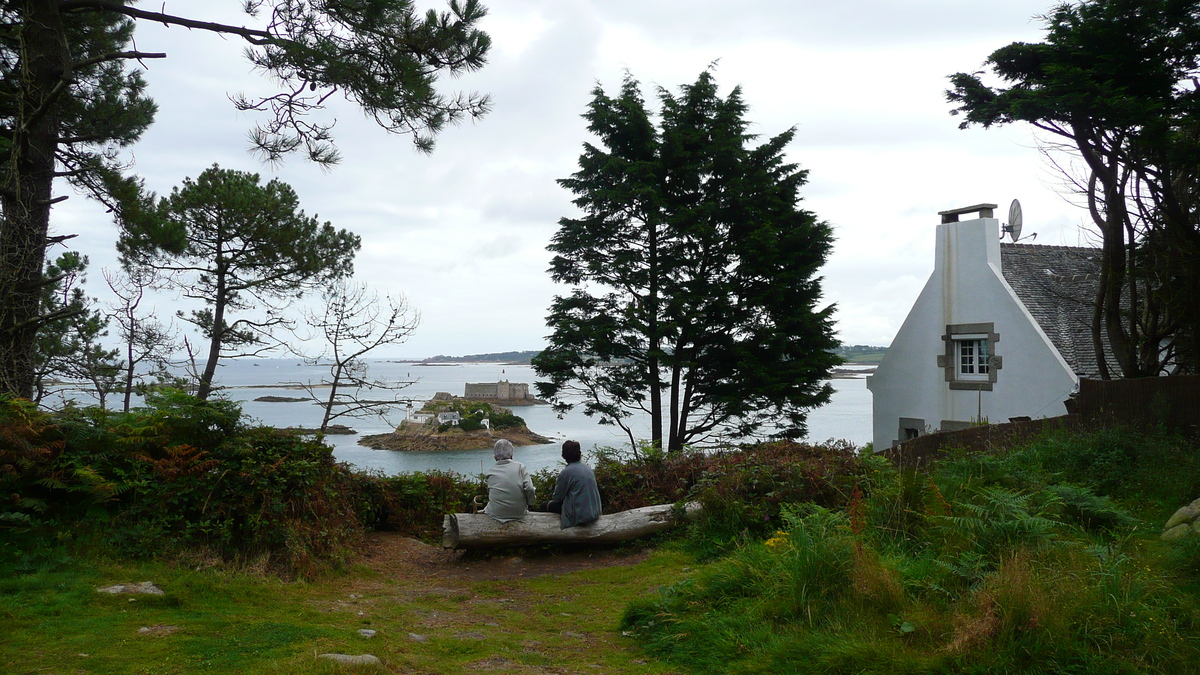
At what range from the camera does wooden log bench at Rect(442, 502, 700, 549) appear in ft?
28.7

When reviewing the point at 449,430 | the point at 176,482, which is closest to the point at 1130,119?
the point at 176,482

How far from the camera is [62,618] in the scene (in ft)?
17.8

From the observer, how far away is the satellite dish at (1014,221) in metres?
21.9

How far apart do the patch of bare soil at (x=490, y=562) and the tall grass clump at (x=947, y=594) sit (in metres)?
2.45

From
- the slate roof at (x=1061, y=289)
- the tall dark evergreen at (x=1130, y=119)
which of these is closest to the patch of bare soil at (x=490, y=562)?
the tall dark evergreen at (x=1130, y=119)

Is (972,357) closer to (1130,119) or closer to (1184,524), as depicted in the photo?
(1130,119)

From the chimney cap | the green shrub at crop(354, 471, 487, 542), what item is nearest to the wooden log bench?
the green shrub at crop(354, 471, 487, 542)

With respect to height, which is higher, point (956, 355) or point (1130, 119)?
point (1130, 119)

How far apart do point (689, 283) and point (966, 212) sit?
7.73 m

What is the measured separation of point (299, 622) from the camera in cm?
579

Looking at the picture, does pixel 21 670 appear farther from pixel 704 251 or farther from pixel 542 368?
pixel 704 251

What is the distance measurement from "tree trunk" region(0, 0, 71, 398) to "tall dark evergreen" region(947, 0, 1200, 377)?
1286cm

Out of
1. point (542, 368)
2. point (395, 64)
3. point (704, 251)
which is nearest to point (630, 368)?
point (542, 368)

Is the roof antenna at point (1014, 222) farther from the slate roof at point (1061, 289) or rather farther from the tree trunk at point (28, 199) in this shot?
the tree trunk at point (28, 199)
